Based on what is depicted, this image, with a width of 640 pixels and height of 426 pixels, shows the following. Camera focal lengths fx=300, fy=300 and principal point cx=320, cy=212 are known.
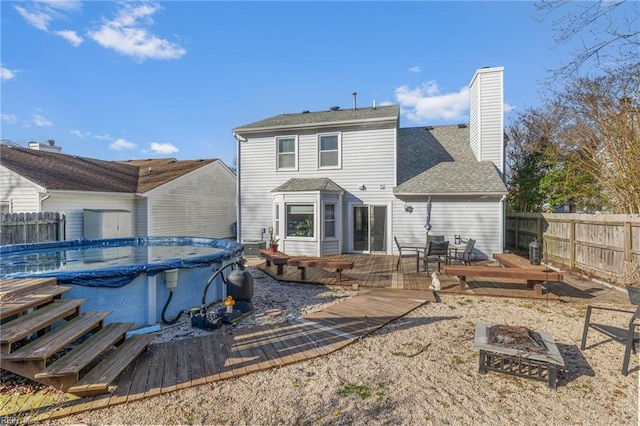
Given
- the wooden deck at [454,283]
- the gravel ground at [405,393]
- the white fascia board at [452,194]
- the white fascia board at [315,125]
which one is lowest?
the gravel ground at [405,393]

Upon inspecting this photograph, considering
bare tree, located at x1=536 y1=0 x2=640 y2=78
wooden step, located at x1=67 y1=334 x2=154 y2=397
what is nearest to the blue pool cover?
wooden step, located at x1=67 y1=334 x2=154 y2=397

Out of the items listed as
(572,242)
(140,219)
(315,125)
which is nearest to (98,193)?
(140,219)

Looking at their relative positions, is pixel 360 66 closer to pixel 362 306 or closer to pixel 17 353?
pixel 362 306

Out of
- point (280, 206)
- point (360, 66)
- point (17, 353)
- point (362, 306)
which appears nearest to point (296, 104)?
point (360, 66)

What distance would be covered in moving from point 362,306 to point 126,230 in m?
11.8

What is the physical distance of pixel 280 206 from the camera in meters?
11.8

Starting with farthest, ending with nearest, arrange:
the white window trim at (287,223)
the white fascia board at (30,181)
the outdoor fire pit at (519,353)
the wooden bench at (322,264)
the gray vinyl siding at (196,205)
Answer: the gray vinyl siding at (196,205)
the white window trim at (287,223)
the white fascia board at (30,181)
the wooden bench at (322,264)
the outdoor fire pit at (519,353)

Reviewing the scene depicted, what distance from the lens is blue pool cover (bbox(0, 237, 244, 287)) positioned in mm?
4426

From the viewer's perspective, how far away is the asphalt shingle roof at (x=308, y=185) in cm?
1141

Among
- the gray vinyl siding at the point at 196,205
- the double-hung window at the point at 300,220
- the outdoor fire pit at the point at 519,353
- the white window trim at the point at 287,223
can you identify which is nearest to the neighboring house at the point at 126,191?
the gray vinyl siding at the point at 196,205

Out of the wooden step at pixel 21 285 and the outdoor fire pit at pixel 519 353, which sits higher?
the wooden step at pixel 21 285

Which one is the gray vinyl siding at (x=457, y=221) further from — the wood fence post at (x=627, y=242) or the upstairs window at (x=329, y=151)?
the wood fence post at (x=627, y=242)

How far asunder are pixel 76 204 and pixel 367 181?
37.8 ft

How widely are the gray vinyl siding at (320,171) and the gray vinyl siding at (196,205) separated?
15.4 feet
